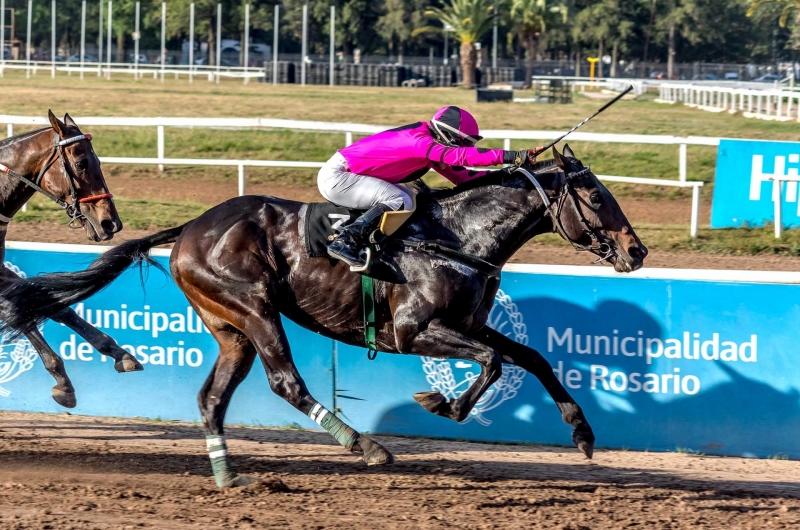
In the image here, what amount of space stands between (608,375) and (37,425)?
3.88m

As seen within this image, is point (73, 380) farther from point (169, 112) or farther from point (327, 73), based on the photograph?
point (327, 73)

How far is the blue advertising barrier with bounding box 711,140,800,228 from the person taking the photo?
12586mm

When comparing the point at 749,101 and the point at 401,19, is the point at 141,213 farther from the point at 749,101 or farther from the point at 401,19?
the point at 401,19

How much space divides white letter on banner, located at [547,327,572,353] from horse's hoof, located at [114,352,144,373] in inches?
104

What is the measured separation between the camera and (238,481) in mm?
5496

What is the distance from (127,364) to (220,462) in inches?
59.2

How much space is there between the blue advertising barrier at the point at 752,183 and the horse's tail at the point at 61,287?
869 centimetres

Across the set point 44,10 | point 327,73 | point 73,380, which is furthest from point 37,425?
point 44,10

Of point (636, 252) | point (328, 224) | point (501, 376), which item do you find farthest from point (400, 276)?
point (501, 376)

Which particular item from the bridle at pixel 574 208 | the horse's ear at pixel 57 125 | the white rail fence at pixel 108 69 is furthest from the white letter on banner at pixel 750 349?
the white rail fence at pixel 108 69

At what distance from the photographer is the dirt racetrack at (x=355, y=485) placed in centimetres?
493

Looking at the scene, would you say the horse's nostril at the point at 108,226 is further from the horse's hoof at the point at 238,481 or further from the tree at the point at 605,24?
the tree at the point at 605,24

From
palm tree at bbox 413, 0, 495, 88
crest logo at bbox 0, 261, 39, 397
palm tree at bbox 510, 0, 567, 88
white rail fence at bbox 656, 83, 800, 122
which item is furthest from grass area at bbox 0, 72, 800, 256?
palm tree at bbox 510, 0, 567, 88

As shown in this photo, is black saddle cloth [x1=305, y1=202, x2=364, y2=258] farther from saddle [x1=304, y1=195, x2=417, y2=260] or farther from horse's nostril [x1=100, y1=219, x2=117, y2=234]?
horse's nostril [x1=100, y1=219, x2=117, y2=234]
